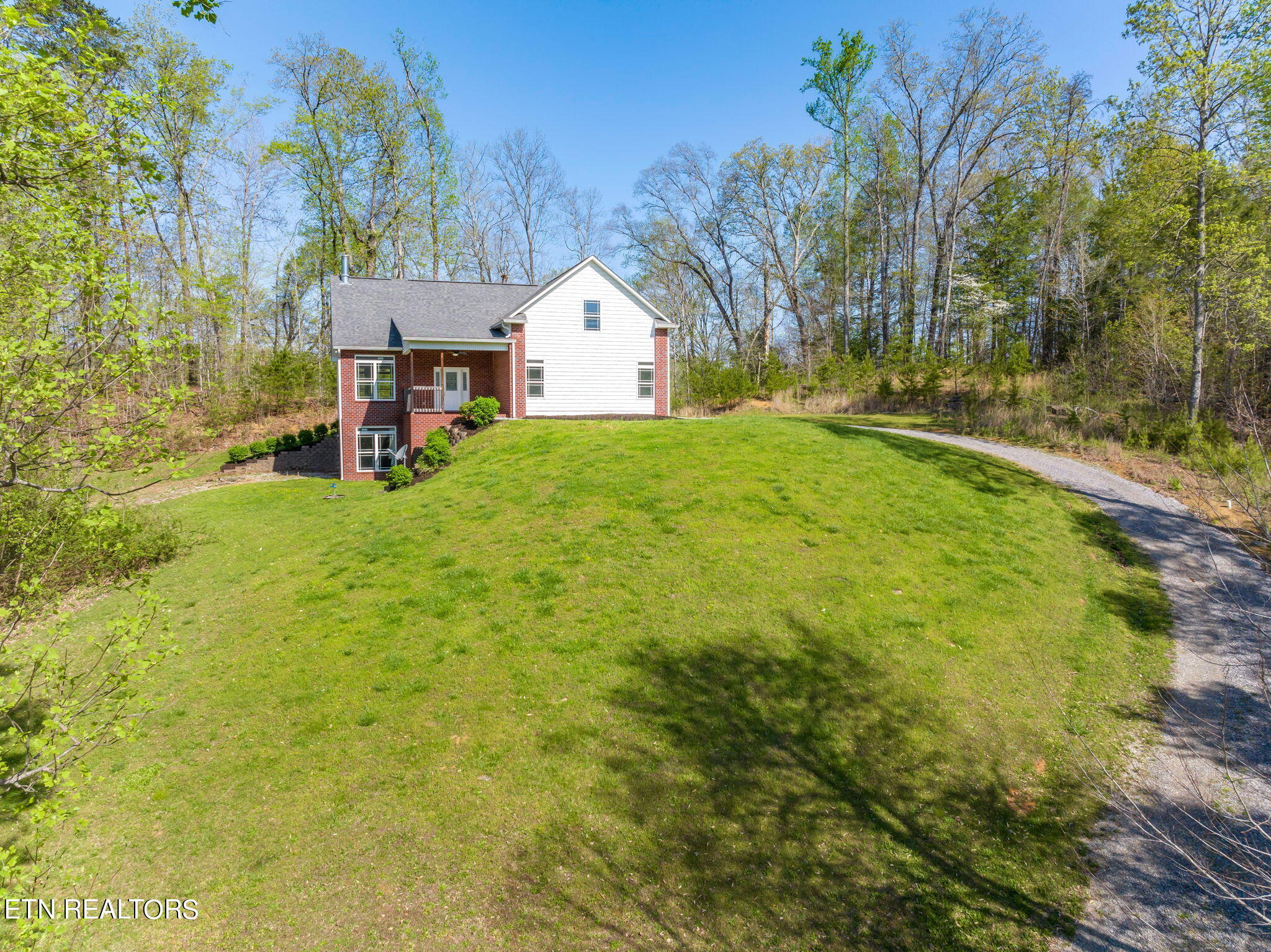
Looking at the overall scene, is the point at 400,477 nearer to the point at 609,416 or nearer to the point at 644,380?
the point at 609,416

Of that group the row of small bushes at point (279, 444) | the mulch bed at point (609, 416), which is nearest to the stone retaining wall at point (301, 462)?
the row of small bushes at point (279, 444)

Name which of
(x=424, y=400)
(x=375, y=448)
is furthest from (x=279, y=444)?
(x=424, y=400)

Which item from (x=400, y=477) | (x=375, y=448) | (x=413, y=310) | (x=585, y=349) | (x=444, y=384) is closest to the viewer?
(x=400, y=477)

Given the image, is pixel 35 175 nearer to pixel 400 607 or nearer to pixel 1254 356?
pixel 400 607

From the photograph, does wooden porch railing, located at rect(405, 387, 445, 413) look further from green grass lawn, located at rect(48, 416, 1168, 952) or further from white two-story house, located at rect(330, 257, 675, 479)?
green grass lawn, located at rect(48, 416, 1168, 952)

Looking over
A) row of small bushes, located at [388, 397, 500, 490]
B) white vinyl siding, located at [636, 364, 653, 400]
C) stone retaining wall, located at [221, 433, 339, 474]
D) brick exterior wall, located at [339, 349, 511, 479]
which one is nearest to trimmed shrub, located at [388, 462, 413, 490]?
row of small bushes, located at [388, 397, 500, 490]

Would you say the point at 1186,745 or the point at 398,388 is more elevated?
the point at 398,388

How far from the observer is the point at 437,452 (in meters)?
19.5

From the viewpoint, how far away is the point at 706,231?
4047cm

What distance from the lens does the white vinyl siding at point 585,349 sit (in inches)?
932

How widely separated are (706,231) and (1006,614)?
36.3 meters

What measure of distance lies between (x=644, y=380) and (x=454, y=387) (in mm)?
7766

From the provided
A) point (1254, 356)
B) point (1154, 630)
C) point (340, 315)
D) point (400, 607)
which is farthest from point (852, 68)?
point (400, 607)

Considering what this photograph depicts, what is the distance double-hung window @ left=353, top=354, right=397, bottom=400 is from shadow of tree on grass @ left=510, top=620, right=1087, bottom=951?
20426 mm
